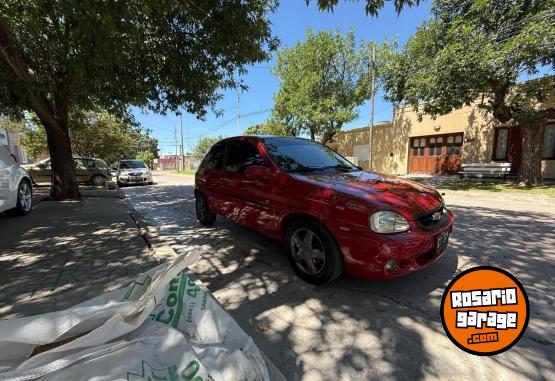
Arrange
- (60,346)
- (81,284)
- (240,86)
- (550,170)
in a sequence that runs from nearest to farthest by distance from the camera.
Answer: (60,346) < (81,284) < (240,86) < (550,170)

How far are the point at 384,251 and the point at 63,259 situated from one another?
4.06 meters

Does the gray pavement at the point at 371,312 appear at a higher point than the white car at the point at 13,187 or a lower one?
lower

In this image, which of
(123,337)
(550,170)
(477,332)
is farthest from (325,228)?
(550,170)

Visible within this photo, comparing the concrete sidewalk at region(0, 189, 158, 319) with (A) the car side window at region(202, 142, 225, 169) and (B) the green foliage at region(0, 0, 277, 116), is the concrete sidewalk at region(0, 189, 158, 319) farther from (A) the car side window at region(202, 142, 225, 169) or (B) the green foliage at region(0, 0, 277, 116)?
(B) the green foliage at region(0, 0, 277, 116)

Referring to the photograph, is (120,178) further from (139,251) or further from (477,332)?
(477,332)

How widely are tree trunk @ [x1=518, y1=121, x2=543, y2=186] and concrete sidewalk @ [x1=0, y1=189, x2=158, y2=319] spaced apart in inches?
584

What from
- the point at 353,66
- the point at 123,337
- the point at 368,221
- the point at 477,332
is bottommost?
the point at 477,332

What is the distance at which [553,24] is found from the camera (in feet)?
33.0

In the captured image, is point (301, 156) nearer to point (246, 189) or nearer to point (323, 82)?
point (246, 189)

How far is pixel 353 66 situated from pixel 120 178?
1799 centimetres

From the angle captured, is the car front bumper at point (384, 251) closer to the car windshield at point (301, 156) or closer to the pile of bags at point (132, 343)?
the car windshield at point (301, 156)

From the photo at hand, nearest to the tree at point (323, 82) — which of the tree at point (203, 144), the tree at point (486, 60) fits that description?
the tree at point (486, 60)

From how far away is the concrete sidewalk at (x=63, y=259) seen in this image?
10.4 ft

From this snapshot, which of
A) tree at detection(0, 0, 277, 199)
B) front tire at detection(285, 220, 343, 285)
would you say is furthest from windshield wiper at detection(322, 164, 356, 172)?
tree at detection(0, 0, 277, 199)
